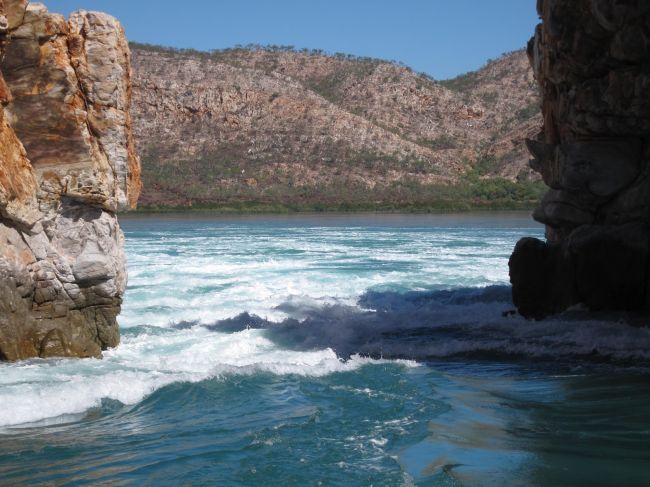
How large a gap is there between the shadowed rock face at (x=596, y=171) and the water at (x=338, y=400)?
73cm

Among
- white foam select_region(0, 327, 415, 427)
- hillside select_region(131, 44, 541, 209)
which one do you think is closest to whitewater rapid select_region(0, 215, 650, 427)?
white foam select_region(0, 327, 415, 427)

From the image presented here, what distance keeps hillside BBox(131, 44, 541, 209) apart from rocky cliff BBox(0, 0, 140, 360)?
57119mm

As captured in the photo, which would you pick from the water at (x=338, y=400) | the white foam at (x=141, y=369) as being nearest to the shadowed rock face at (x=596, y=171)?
the water at (x=338, y=400)

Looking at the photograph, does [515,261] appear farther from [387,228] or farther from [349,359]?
[387,228]

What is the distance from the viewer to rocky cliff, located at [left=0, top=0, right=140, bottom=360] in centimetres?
977

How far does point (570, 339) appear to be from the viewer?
1079 centimetres

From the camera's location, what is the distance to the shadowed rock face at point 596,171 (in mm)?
12086

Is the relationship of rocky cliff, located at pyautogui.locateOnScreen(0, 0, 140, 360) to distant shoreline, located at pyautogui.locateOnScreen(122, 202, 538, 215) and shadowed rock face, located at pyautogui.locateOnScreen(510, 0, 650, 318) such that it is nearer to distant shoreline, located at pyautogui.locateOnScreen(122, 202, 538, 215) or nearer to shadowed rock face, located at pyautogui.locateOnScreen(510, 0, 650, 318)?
shadowed rock face, located at pyautogui.locateOnScreen(510, 0, 650, 318)

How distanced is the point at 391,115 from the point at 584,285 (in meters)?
81.9

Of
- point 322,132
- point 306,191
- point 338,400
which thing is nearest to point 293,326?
point 338,400

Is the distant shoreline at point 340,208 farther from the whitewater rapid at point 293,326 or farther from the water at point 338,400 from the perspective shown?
the water at point 338,400

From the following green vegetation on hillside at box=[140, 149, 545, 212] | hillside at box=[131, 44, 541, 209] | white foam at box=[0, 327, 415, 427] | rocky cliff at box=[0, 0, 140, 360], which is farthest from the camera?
hillside at box=[131, 44, 541, 209]

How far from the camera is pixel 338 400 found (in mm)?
7961

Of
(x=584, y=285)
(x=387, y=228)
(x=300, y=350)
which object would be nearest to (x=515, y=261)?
(x=584, y=285)
